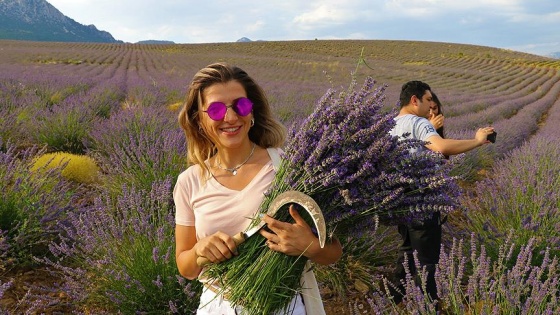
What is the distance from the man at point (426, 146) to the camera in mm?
2396

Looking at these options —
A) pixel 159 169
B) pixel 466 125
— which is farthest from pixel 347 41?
pixel 159 169

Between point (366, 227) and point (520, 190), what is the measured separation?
2.47 meters

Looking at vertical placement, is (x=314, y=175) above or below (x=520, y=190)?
above

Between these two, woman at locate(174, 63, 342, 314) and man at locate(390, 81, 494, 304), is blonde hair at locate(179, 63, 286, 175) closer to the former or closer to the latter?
woman at locate(174, 63, 342, 314)

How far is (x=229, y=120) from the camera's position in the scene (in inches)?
56.2

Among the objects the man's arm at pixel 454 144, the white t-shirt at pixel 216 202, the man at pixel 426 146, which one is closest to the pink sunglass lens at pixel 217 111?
the white t-shirt at pixel 216 202

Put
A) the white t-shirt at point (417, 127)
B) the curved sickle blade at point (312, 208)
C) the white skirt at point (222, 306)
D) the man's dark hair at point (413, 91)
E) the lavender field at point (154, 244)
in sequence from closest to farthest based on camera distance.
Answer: the curved sickle blade at point (312, 208) < the white skirt at point (222, 306) < the lavender field at point (154, 244) < the white t-shirt at point (417, 127) < the man's dark hair at point (413, 91)

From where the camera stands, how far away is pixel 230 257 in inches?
50.1

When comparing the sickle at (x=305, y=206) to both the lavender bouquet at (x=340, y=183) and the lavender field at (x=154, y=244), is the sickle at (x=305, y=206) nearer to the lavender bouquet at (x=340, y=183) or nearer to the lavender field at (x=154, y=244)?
the lavender bouquet at (x=340, y=183)

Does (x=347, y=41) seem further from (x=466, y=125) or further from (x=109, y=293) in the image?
(x=109, y=293)

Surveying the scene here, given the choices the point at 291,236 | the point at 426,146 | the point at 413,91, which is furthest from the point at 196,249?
the point at 413,91

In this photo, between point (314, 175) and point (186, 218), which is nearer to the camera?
point (314, 175)

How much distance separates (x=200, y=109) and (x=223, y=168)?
23cm

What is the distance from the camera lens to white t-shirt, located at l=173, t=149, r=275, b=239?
141 centimetres
